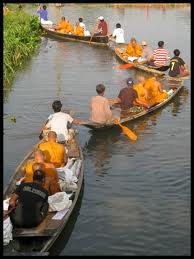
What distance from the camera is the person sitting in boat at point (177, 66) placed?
69.0ft

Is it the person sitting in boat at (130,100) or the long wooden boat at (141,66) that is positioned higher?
the long wooden boat at (141,66)

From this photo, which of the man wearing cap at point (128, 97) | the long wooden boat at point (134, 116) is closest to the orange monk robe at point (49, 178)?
the long wooden boat at point (134, 116)

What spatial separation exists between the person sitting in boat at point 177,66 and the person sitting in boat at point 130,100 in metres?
4.79

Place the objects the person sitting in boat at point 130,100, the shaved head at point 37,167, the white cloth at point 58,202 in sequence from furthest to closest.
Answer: the person sitting in boat at point 130,100
the white cloth at point 58,202
the shaved head at point 37,167

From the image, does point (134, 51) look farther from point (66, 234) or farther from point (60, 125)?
point (66, 234)

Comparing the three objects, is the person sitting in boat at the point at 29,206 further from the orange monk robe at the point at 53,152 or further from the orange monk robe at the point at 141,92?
the orange monk robe at the point at 141,92

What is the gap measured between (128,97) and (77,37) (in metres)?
16.6

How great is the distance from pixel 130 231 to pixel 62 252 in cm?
149

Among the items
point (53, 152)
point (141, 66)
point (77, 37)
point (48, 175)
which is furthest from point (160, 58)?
point (48, 175)

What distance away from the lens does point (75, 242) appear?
9789 millimetres

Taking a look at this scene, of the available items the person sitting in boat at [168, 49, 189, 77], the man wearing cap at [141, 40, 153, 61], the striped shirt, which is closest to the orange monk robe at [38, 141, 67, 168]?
the person sitting in boat at [168, 49, 189, 77]

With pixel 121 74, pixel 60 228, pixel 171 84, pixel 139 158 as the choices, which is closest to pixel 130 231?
pixel 60 228

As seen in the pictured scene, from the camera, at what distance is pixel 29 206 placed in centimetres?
912

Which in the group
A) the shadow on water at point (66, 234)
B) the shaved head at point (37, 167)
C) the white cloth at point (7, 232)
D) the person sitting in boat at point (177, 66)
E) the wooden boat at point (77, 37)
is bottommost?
the shadow on water at point (66, 234)
